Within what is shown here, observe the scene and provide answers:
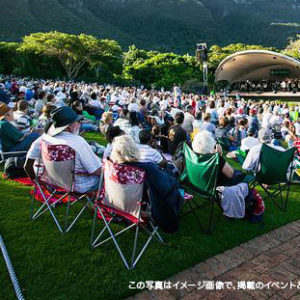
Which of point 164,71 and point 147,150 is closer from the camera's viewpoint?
point 147,150

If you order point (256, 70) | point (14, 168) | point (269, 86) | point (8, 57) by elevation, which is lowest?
point (14, 168)

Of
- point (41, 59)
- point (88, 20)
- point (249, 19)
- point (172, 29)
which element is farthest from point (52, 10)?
point (249, 19)

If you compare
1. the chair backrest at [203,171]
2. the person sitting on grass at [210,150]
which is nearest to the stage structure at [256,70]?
the person sitting on grass at [210,150]

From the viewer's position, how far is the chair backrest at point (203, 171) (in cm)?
A: 360

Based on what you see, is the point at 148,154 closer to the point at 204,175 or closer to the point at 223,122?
the point at 204,175

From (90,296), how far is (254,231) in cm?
240

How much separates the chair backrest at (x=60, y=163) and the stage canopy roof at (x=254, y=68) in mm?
34022

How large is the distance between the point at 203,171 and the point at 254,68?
1644 inches

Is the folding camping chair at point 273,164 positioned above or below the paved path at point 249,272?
above

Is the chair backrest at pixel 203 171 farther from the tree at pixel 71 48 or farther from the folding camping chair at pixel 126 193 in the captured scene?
the tree at pixel 71 48

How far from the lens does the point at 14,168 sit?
210 inches

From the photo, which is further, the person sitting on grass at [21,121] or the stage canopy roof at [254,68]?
the stage canopy roof at [254,68]

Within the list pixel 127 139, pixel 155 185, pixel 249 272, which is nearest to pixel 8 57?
pixel 127 139

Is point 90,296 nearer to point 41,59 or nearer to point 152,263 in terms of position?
point 152,263
